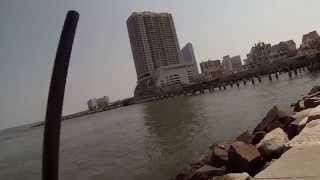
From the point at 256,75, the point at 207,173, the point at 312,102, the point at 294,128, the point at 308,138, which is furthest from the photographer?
the point at 256,75

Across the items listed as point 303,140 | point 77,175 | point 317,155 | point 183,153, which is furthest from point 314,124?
point 77,175

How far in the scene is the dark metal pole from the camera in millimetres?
1873

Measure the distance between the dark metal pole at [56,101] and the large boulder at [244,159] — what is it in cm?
789

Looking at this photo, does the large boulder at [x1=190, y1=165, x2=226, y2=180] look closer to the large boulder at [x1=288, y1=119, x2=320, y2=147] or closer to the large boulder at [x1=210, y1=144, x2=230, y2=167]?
the large boulder at [x1=210, y1=144, x2=230, y2=167]

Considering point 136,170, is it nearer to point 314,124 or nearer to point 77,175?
point 77,175

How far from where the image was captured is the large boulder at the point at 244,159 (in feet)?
29.9

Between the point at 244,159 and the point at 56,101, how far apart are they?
8.06 meters

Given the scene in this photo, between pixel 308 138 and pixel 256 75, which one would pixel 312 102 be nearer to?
pixel 308 138

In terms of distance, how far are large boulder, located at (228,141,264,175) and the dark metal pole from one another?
789 centimetres

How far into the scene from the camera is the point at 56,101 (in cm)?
195

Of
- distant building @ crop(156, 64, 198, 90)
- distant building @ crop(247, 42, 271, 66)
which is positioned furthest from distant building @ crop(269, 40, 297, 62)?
distant building @ crop(156, 64, 198, 90)

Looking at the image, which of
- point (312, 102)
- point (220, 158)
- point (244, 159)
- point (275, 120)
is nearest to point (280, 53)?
point (312, 102)

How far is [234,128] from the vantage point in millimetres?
24203

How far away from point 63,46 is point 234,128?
23072mm
